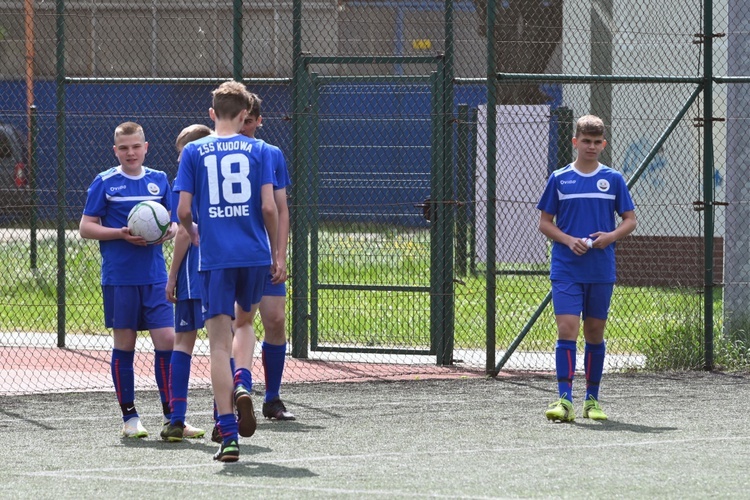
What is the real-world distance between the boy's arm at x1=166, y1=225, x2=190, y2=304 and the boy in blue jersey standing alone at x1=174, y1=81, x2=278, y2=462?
314 millimetres

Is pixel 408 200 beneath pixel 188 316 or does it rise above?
above

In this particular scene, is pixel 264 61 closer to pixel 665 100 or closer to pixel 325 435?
pixel 665 100

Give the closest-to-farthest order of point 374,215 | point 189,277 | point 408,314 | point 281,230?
point 281,230 < point 189,277 < point 374,215 < point 408,314

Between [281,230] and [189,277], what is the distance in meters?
0.79

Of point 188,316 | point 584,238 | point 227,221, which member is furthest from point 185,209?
point 584,238

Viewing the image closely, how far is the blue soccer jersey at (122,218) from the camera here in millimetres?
7227

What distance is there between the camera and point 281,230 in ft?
21.1

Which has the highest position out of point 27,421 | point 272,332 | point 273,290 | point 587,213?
point 587,213

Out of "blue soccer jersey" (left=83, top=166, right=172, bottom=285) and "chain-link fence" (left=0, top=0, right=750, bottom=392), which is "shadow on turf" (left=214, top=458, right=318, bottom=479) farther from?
"chain-link fence" (left=0, top=0, right=750, bottom=392)

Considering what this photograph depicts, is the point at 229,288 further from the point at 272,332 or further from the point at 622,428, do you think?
the point at 622,428

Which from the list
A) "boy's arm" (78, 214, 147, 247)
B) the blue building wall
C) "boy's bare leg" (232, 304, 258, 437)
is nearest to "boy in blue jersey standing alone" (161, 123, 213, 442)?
"boy's arm" (78, 214, 147, 247)

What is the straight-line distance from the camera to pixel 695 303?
34.7 feet

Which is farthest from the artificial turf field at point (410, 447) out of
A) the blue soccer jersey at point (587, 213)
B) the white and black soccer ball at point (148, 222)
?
the white and black soccer ball at point (148, 222)

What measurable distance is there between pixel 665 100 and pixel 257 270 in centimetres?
888
